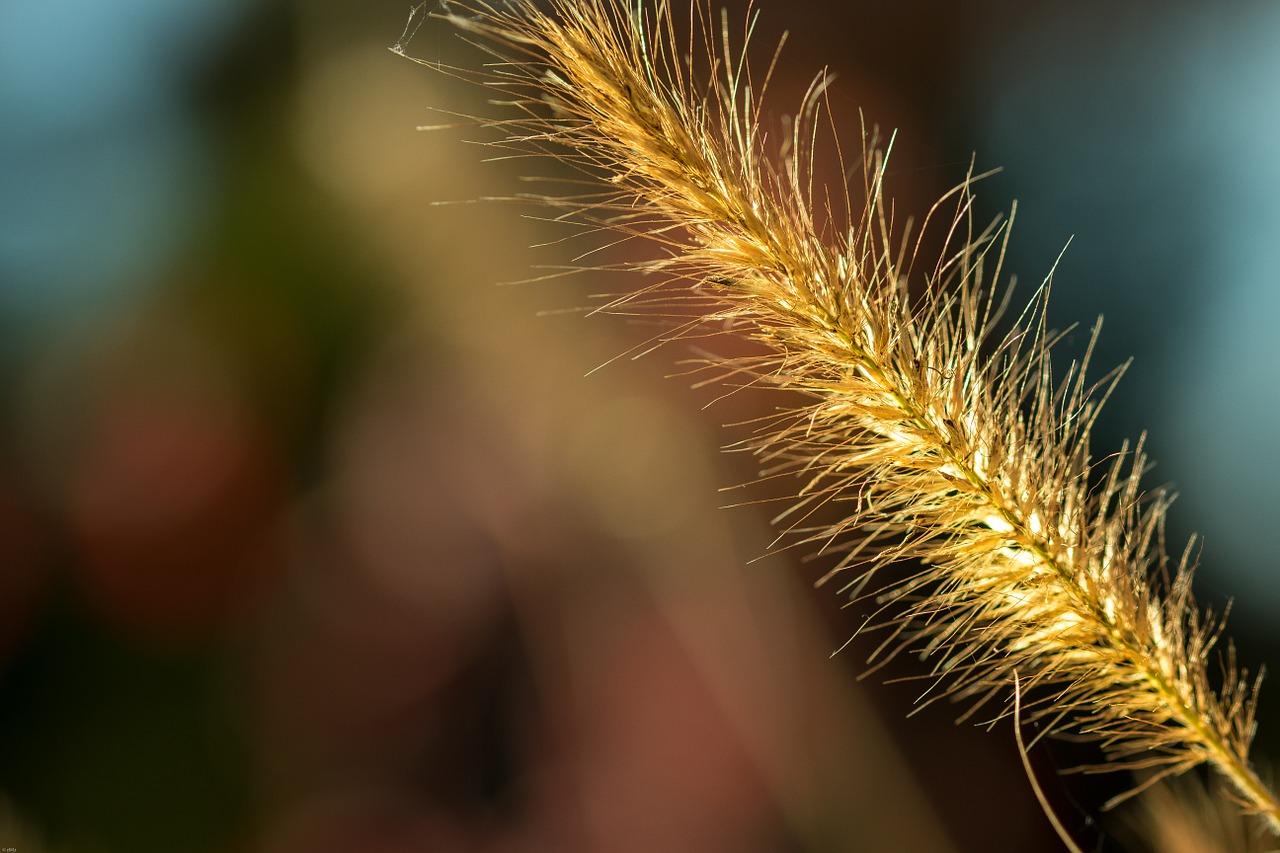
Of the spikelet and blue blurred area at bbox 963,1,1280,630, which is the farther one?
blue blurred area at bbox 963,1,1280,630

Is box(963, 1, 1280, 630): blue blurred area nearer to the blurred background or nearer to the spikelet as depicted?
the blurred background

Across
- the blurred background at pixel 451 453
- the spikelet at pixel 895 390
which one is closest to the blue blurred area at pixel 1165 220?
the blurred background at pixel 451 453

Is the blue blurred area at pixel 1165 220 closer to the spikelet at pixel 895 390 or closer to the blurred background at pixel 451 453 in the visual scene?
the blurred background at pixel 451 453

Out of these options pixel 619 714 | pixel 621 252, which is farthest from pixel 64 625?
pixel 621 252

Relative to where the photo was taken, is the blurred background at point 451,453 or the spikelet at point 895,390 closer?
the spikelet at point 895,390

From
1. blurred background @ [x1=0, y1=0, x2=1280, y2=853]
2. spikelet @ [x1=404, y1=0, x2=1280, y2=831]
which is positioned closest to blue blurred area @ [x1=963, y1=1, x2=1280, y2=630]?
blurred background @ [x1=0, y1=0, x2=1280, y2=853]

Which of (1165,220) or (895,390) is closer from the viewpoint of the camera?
(895,390)

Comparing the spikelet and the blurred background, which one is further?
the blurred background

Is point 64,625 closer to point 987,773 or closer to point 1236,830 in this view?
point 987,773
